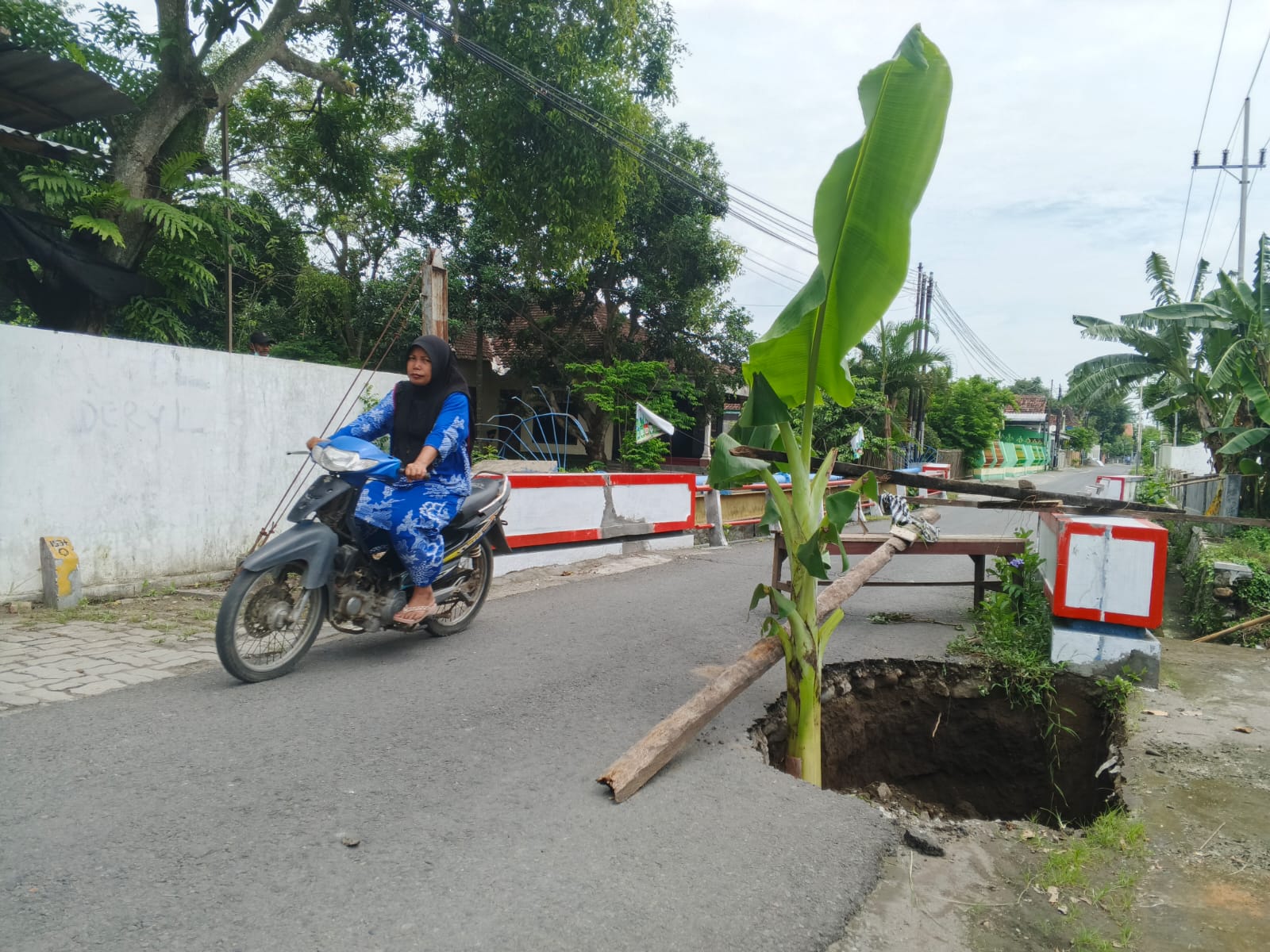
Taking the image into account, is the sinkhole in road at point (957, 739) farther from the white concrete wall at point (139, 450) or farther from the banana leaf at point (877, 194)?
the white concrete wall at point (139, 450)

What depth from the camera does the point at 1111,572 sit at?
Answer: 16.6 ft

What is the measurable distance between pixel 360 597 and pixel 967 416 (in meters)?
37.3

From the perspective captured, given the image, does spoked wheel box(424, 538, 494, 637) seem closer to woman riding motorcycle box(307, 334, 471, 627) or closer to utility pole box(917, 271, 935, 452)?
woman riding motorcycle box(307, 334, 471, 627)

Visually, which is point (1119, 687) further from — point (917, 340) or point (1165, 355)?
point (917, 340)

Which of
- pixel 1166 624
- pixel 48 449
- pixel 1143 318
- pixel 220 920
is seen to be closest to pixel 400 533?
pixel 220 920

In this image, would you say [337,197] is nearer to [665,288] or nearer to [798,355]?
[665,288]

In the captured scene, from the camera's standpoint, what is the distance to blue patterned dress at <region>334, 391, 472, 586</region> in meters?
4.99

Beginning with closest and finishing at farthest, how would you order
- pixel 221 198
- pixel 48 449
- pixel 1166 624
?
pixel 48 449 → pixel 1166 624 → pixel 221 198

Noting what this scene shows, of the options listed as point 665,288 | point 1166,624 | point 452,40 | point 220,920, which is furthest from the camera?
point 665,288

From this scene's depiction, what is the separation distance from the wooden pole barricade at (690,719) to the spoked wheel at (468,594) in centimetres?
233

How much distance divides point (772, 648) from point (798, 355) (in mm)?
1449

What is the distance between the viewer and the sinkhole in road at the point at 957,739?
482 cm

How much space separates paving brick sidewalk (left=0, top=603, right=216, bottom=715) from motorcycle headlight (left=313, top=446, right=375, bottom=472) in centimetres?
145

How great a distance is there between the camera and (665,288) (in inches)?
820
